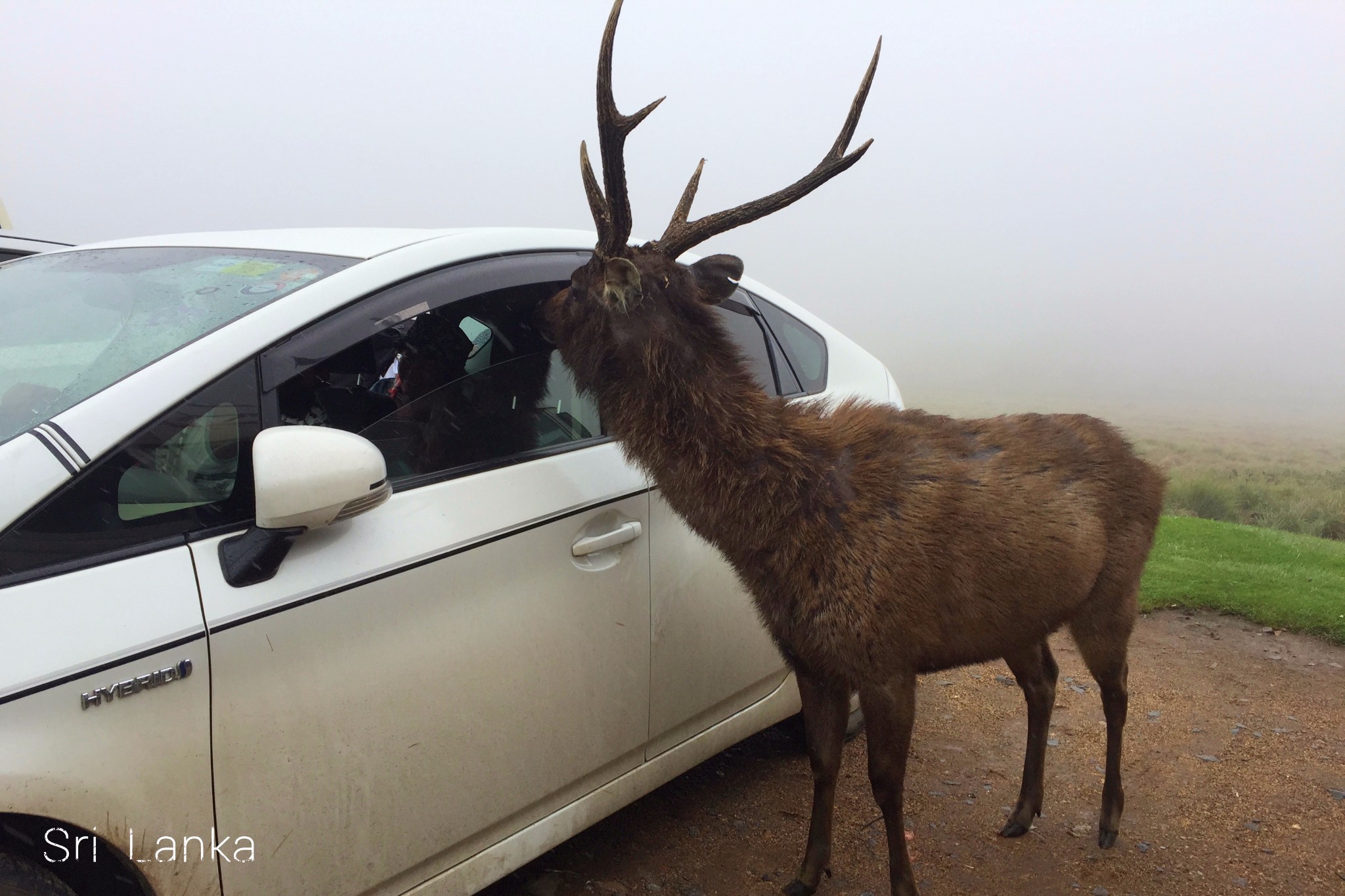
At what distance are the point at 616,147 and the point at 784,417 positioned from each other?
0.90 m

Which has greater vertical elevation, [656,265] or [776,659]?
[656,265]

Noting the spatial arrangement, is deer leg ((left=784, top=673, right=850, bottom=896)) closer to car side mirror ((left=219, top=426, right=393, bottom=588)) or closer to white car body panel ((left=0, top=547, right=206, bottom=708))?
car side mirror ((left=219, top=426, right=393, bottom=588))

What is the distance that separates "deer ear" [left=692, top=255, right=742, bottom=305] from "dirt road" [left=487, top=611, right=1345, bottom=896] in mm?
1862

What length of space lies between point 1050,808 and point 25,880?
130 inches

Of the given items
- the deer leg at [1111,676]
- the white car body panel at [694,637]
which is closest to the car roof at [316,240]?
the white car body panel at [694,637]

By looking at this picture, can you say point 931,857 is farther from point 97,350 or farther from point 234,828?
point 97,350

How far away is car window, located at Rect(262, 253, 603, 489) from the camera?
2160 mm

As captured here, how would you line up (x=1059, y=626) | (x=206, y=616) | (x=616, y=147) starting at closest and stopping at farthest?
(x=206, y=616)
(x=616, y=147)
(x=1059, y=626)

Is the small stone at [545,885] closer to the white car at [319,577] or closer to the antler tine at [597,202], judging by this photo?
the white car at [319,577]

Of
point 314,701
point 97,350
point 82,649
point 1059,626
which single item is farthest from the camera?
point 1059,626

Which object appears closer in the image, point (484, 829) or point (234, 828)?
point (234, 828)

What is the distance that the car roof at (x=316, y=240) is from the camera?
8.04 feet

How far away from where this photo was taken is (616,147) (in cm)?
260

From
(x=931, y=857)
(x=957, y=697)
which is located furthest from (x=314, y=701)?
(x=957, y=697)
